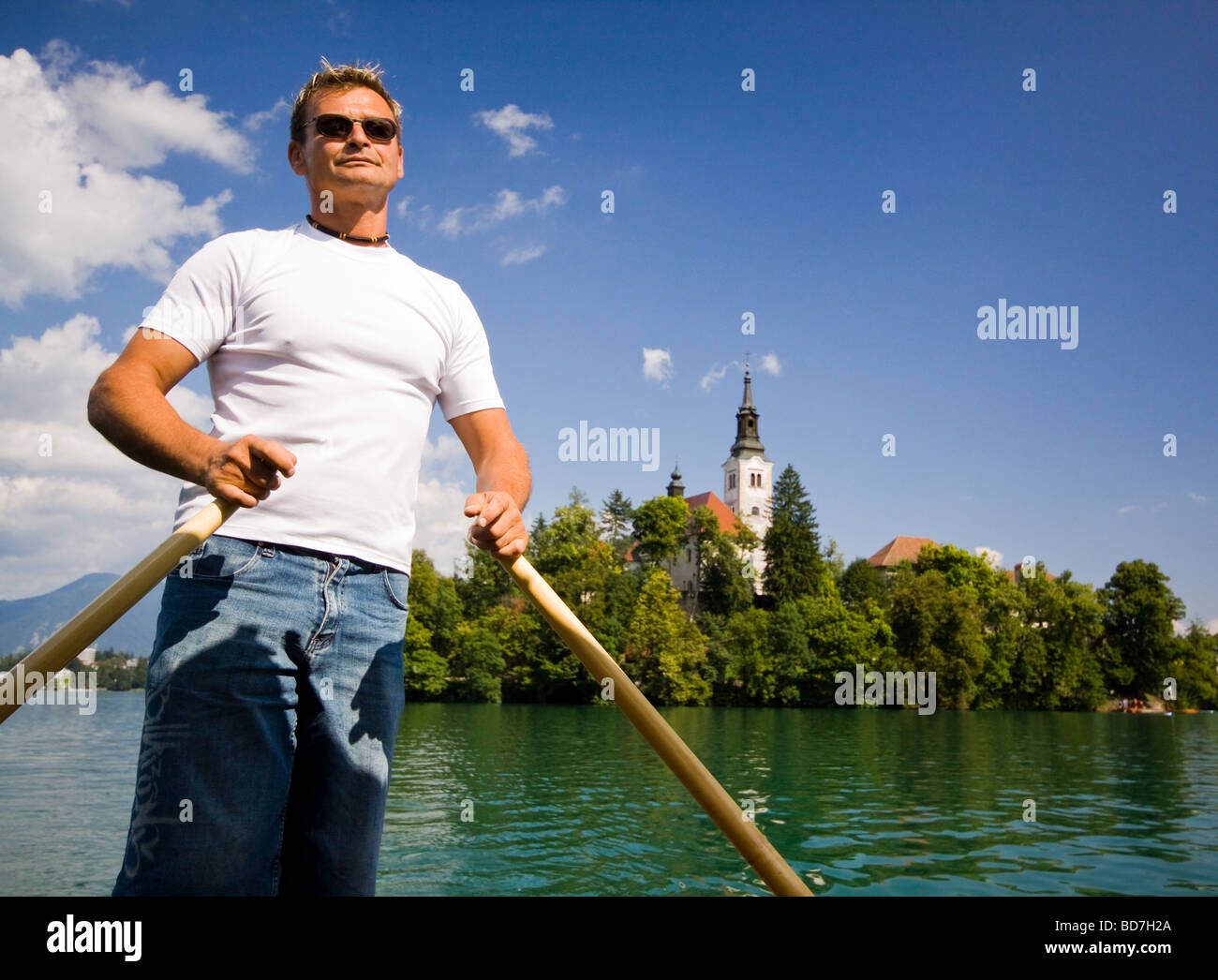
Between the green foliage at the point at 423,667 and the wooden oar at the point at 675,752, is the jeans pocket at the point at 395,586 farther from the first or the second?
the green foliage at the point at 423,667

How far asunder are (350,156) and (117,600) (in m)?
1.19

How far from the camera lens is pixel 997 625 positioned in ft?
198

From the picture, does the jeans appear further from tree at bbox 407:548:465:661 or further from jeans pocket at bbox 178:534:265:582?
tree at bbox 407:548:465:661

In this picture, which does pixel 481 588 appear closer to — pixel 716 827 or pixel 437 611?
pixel 437 611

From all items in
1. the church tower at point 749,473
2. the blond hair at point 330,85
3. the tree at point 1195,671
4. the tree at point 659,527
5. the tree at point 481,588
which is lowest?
the tree at point 1195,671

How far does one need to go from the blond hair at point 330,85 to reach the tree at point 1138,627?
68199 mm

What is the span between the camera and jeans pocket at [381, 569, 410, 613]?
208 cm

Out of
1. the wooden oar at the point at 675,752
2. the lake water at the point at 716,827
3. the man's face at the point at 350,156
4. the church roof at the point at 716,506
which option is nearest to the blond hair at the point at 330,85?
the man's face at the point at 350,156

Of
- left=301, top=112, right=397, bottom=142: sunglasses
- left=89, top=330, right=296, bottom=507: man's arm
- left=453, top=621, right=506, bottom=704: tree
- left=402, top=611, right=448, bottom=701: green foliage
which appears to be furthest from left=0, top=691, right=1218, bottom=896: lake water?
left=453, top=621, right=506, bottom=704: tree

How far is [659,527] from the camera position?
6631cm

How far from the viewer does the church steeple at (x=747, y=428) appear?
9969 centimetres

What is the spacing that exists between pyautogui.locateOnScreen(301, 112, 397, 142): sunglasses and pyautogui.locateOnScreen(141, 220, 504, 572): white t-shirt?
31 centimetres
